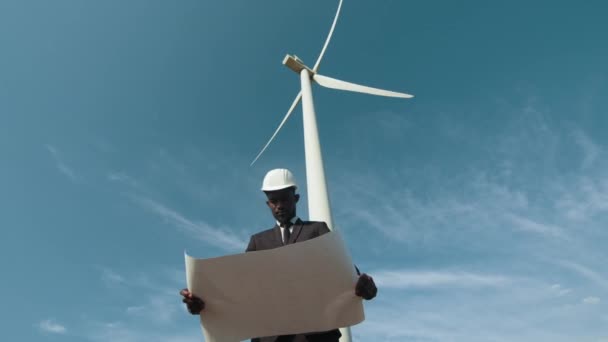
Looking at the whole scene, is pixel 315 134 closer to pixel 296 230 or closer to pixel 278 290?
pixel 296 230

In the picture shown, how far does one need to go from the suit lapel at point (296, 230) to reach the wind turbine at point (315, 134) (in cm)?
690

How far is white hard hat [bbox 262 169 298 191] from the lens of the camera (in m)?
4.66

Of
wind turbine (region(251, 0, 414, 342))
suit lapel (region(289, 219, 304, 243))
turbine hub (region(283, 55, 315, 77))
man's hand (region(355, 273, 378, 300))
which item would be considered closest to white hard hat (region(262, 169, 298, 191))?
suit lapel (region(289, 219, 304, 243))

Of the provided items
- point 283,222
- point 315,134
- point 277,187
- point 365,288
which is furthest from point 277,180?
point 315,134

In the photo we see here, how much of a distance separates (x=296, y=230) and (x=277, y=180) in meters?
0.68

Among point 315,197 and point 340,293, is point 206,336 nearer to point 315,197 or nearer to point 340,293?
point 340,293

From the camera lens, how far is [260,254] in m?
3.74

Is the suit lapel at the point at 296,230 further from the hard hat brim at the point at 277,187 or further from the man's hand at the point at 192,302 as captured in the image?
the man's hand at the point at 192,302

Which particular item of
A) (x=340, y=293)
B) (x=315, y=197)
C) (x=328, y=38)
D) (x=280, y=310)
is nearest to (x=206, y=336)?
(x=280, y=310)

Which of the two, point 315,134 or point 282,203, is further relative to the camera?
point 315,134

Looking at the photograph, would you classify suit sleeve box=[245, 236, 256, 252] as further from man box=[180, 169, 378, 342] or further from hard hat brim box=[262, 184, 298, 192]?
hard hat brim box=[262, 184, 298, 192]

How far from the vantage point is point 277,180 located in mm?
4707

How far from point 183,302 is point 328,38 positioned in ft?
80.8

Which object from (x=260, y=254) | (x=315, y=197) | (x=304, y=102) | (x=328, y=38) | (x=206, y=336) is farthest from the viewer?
(x=328, y=38)
